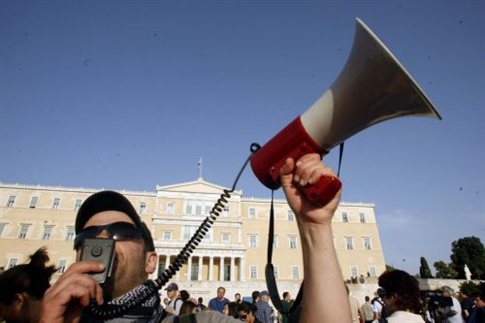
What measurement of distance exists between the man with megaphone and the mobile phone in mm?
41

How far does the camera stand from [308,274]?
4.56 ft

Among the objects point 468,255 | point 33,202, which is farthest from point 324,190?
point 468,255

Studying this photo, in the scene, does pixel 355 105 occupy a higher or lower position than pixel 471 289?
higher

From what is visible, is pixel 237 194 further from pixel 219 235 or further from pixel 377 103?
pixel 377 103

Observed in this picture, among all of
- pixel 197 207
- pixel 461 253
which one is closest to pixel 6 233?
pixel 197 207

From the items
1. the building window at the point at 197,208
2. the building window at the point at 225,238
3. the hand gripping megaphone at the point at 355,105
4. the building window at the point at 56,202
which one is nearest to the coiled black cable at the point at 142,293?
the hand gripping megaphone at the point at 355,105

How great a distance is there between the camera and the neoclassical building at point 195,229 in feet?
157

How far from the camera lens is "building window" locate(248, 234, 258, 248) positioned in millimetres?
53281

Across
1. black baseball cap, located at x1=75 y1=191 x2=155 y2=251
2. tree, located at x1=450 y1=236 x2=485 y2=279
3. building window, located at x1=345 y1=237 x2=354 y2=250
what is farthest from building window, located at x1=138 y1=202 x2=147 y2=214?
tree, located at x1=450 y1=236 x2=485 y2=279

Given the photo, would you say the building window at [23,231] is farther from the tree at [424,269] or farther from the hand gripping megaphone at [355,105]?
the tree at [424,269]

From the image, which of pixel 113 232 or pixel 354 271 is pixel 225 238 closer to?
pixel 354 271

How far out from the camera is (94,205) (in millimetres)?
2367

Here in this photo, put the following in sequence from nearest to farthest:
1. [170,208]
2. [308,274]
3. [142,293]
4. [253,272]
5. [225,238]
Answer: [308,274] → [142,293] → [253,272] → [225,238] → [170,208]

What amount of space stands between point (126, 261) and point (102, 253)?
1.53ft
